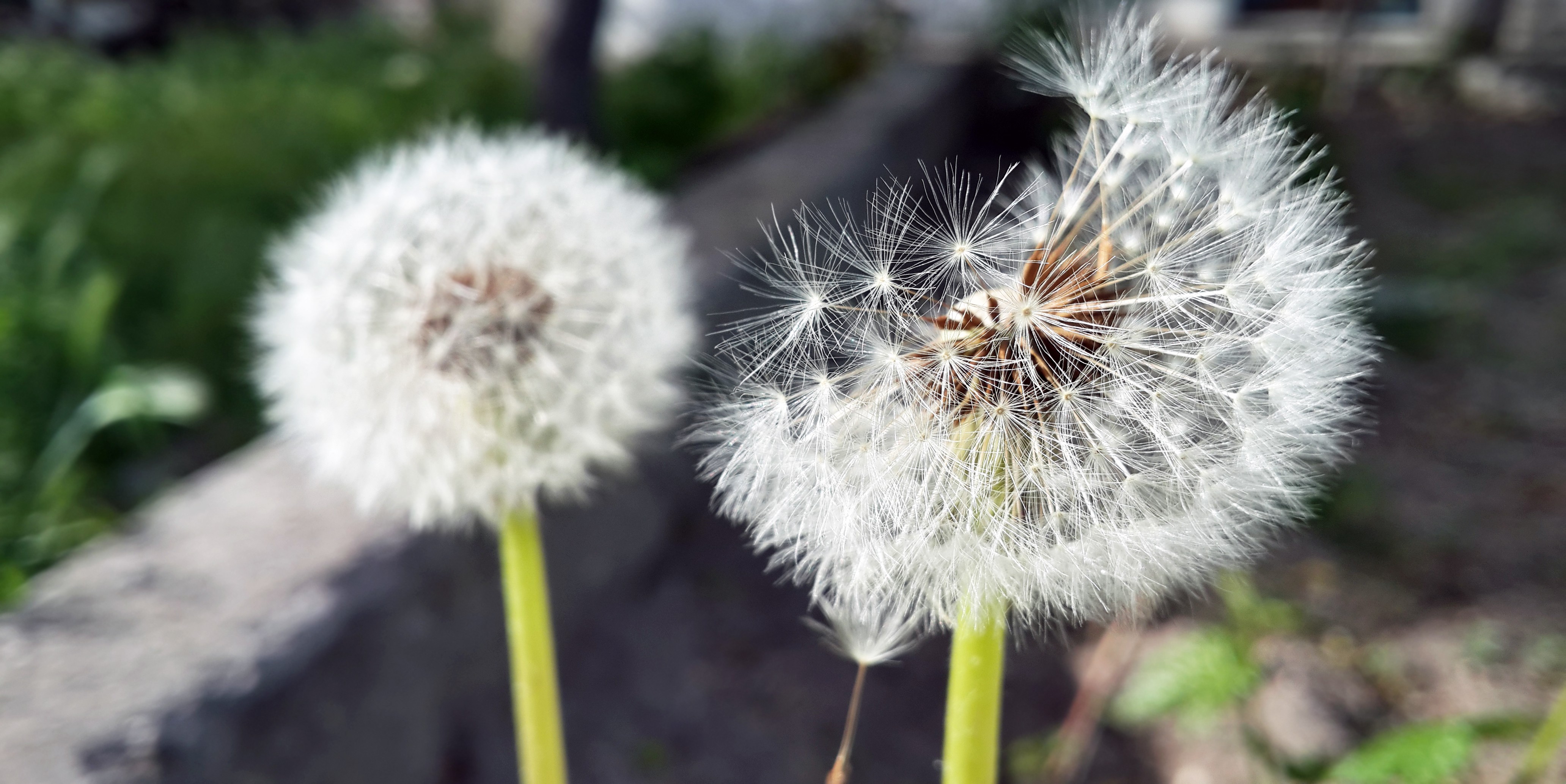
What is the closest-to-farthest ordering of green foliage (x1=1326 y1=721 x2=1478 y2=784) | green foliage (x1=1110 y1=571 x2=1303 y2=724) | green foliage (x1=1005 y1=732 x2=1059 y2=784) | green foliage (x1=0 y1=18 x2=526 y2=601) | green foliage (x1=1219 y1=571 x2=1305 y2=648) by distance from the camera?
green foliage (x1=1326 y1=721 x2=1478 y2=784) → green foliage (x1=1110 y1=571 x2=1303 y2=724) → green foliage (x1=1219 y1=571 x2=1305 y2=648) → green foliage (x1=1005 y1=732 x2=1059 y2=784) → green foliage (x1=0 y1=18 x2=526 y2=601)

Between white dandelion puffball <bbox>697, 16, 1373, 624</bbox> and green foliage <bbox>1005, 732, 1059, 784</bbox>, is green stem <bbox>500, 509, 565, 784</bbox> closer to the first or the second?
white dandelion puffball <bbox>697, 16, 1373, 624</bbox>

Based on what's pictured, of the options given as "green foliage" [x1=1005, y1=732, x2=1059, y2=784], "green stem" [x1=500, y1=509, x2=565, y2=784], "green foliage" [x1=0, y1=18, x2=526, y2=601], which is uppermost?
"green foliage" [x1=0, y1=18, x2=526, y2=601]

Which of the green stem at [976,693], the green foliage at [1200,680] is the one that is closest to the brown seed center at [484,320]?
the green stem at [976,693]

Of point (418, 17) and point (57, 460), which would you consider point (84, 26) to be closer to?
point (418, 17)

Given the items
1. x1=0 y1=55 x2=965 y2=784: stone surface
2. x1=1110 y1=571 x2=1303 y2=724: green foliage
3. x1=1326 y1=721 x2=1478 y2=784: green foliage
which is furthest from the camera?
x1=0 y1=55 x2=965 y2=784: stone surface

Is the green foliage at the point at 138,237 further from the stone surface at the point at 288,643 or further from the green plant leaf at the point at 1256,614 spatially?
the green plant leaf at the point at 1256,614

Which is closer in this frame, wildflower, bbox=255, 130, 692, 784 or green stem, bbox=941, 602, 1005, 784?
green stem, bbox=941, 602, 1005, 784

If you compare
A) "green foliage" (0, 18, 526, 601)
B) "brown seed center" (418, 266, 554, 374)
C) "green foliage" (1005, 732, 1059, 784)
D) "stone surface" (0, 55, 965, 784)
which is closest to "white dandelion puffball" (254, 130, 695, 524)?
"brown seed center" (418, 266, 554, 374)

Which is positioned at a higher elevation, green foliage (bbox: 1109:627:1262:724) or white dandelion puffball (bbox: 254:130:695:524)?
white dandelion puffball (bbox: 254:130:695:524)
